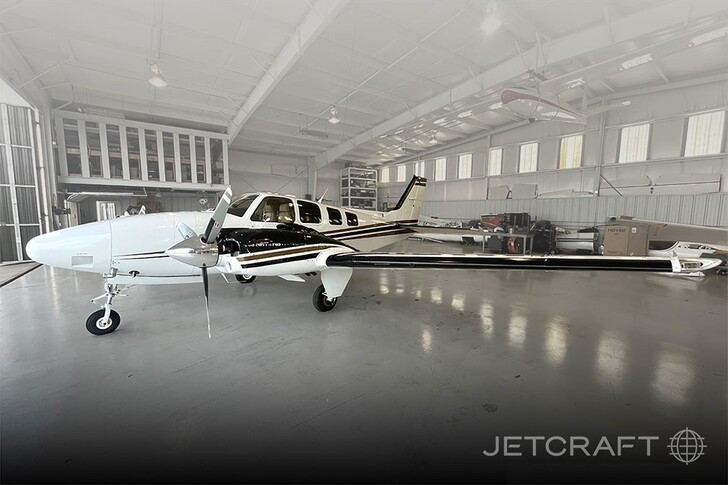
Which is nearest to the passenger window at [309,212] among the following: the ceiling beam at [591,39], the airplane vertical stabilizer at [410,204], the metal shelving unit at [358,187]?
the airplane vertical stabilizer at [410,204]

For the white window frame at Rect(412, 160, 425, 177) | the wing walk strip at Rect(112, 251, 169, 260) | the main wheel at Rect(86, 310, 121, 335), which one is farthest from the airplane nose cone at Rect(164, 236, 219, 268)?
the white window frame at Rect(412, 160, 425, 177)

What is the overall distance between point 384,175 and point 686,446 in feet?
83.9

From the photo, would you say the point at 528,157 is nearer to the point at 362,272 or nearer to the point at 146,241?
the point at 362,272

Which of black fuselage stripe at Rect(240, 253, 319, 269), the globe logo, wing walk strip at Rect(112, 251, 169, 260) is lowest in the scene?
the globe logo

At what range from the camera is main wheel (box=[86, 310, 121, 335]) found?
4227 mm

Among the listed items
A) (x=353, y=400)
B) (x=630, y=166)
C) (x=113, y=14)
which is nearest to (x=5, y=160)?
(x=113, y=14)

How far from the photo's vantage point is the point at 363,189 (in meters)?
24.4

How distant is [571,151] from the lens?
1499 cm

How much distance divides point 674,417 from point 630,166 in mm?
15044

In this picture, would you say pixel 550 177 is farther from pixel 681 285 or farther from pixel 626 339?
pixel 626 339

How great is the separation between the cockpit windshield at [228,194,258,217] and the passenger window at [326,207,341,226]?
1.77m

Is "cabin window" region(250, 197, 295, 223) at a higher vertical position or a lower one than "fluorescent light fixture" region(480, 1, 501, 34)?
lower

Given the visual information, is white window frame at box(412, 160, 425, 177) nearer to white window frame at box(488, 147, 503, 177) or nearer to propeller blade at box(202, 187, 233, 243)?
white window frame at box(488, 147, 503, 177)

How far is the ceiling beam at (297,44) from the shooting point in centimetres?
638
